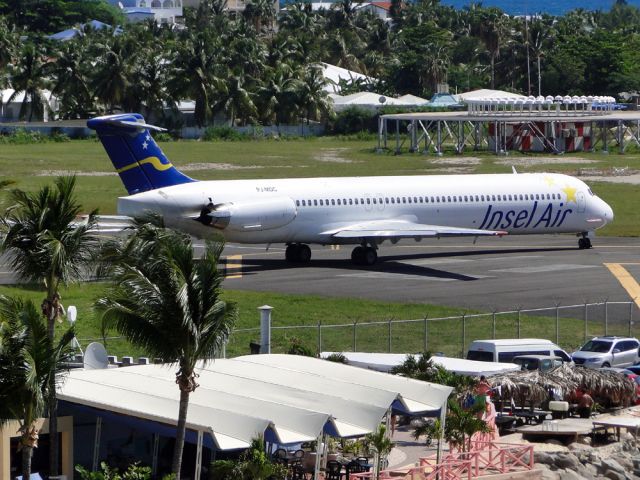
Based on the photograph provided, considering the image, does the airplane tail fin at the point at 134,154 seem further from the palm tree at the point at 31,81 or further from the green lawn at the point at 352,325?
the palm tree at the point at 31,81

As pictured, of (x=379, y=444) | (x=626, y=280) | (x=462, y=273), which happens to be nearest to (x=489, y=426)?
(x=379, y=444)

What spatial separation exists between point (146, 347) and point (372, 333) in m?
20.1

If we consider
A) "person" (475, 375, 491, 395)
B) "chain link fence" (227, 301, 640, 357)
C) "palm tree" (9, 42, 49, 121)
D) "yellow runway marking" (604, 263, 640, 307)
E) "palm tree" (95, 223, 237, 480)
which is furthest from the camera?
"palm tree" (9, 42, 49, 121)

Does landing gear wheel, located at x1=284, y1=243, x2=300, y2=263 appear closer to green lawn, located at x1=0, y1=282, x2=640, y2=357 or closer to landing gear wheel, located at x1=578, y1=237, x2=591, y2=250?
green lawn, located at x1=0, y1=282, x2=640, y2=357

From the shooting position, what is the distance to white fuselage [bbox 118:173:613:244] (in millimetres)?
55688

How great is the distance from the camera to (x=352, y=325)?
44188 millimetres

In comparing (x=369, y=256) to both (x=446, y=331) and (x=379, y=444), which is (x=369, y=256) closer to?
(x=446, y=331)

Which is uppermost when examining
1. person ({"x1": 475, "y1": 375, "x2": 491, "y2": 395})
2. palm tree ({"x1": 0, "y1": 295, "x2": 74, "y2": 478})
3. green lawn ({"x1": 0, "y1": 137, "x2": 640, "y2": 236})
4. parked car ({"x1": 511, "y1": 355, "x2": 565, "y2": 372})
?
palm tree ({"x1": 0, "y1": 295, "x2": 74, "y2": 478})

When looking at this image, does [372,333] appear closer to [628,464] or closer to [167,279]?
[628,464]

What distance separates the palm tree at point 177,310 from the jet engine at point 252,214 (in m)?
30.1

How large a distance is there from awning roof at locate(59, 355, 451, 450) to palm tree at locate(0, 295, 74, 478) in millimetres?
3946

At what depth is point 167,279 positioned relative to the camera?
81.1 feet

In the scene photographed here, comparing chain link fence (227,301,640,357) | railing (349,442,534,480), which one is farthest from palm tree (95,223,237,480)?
chain link fence (227,301,640,357)

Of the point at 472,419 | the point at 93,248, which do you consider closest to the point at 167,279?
the point at 93,248
